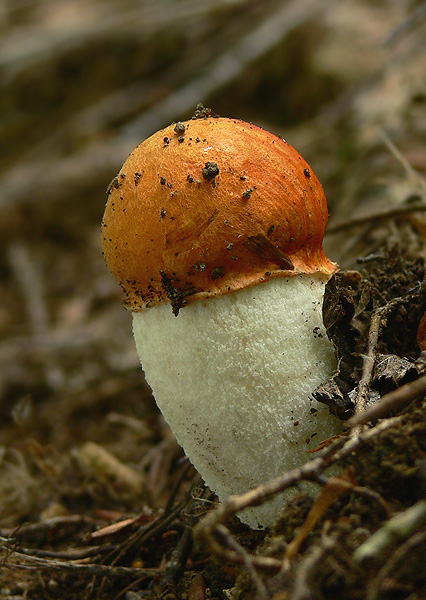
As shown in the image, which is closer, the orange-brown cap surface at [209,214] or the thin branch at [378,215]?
the orange-brown cap surface at [209,214]

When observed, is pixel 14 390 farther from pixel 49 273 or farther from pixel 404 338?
pixel 404 338

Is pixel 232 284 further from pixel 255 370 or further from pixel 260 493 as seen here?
pixel 260 493

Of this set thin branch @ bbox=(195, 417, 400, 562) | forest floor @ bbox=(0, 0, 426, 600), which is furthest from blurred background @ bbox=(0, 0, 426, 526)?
thin branch @ bbox=(195, 417, 400, 562)

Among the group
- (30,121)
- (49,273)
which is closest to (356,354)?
(49,273)

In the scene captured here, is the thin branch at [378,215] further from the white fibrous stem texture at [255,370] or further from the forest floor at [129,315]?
the white fibrous stem texture at [255,370]

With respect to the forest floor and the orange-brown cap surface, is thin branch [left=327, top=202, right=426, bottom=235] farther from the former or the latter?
the orange-brown cap surface

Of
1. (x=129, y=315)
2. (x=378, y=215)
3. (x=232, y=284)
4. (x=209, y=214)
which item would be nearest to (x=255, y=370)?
(x=232, y=284)

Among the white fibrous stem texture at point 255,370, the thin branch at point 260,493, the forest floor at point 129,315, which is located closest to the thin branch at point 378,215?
the forest floor at point 129,315
